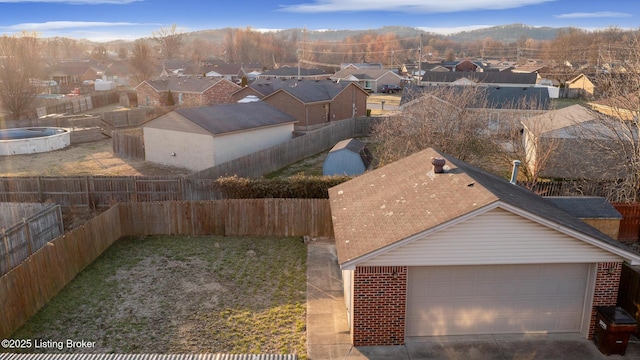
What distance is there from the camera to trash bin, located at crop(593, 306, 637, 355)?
36.0 feet

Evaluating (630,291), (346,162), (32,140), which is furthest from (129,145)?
(630,291)

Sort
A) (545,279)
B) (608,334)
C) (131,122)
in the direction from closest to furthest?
(608,334) → (545,279) → (131,122)

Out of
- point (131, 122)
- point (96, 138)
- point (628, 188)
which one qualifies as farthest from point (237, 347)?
point (131, 122)

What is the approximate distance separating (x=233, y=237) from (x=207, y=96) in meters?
39.3

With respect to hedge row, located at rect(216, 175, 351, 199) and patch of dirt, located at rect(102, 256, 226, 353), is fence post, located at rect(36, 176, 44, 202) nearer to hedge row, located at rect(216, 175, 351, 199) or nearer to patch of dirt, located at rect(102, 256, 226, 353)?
patch of dirt, located at rect(102, 256, 226, 353)

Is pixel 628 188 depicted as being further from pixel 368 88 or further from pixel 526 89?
pixel 368 88

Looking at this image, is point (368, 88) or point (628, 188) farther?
point (368, 88)

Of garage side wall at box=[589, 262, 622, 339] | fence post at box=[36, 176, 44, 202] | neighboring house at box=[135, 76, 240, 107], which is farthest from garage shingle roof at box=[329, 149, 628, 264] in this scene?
neighboring house at box=[135, 76, 240, 107]

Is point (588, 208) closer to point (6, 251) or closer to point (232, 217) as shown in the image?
point (232, 217)

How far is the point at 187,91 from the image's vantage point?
2274 inches

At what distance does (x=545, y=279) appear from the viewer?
12008mm

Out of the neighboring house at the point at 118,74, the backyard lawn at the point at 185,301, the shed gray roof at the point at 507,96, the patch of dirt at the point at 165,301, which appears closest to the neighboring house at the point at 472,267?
the backyard lawn at the point at 185,301

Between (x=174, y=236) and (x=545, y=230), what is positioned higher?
(x=545, y=230)

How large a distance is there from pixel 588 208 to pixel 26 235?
20096 millimetres
